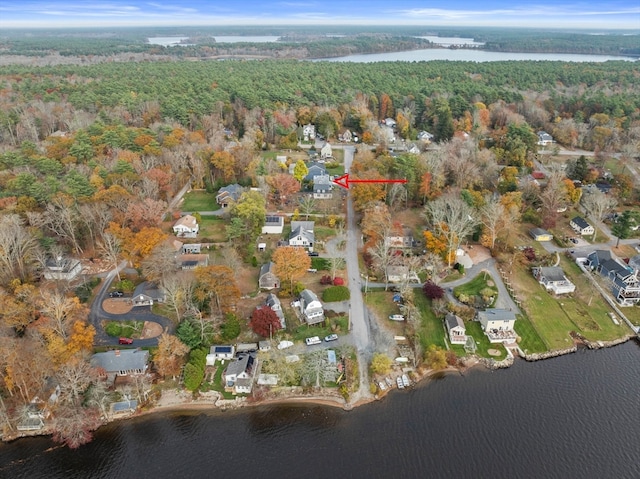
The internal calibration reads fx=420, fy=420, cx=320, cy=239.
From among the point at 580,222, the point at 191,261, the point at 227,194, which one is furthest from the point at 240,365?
the point at 580,222

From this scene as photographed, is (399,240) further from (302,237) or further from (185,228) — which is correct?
(185,228)

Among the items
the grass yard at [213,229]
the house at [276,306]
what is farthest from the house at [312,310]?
the grass yard at [213,229]

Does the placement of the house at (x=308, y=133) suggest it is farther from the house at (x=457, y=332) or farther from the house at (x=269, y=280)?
the house at (x=457, y=332)

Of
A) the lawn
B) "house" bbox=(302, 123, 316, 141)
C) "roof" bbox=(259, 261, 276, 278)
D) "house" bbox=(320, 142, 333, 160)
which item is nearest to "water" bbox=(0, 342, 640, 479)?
"roof" bbox=(259, 261, 276, 278)

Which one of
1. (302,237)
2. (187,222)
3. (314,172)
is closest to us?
(302,237)

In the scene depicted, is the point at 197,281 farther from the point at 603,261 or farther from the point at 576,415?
the point at 603,261

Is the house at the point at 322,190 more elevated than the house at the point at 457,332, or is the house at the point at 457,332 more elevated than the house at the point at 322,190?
the house at the point at 322,190
